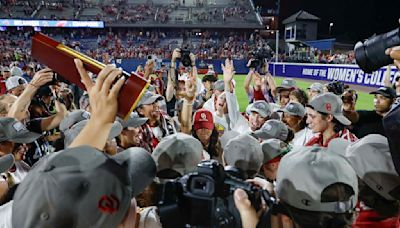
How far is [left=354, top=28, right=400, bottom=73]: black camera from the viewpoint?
219 centimetres

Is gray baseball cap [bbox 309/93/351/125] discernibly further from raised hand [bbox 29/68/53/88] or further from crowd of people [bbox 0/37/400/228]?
raised hand [bbox 29/68/53/88]

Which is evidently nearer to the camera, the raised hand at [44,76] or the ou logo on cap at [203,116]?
the raised hand at [44,76]

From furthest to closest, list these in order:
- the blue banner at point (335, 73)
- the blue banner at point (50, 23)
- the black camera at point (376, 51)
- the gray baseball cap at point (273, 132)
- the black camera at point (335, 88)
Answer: the blue banner at point (50, 23)
the blue banner at point (335, 73)
the black camera at point (335, 88)
the gray baseball cap at point (273, 132)
the black camera at point (376, 51)

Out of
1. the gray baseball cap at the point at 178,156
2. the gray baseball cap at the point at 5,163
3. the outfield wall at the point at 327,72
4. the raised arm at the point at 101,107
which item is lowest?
the outfield wall at the point at 327,72

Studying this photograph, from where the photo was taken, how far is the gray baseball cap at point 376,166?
1932 mm

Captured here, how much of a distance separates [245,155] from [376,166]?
860mm

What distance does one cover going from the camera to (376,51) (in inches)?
91.0

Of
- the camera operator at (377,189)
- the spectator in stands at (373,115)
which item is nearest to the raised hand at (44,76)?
the camera operator at (377,189)

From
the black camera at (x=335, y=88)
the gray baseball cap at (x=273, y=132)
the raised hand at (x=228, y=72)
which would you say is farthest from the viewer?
the black camera at (x=335, y=88)

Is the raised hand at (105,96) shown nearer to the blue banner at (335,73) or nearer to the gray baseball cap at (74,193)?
the gray baseball cap at (74,193)

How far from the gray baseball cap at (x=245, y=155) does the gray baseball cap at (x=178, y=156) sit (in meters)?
0.31

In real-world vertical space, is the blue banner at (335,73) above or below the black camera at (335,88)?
below

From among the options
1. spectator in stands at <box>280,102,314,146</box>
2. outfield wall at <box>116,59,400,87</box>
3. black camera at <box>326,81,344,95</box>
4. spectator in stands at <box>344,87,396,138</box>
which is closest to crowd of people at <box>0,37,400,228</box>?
spectator in stands at <box>280,102,314,146</box>

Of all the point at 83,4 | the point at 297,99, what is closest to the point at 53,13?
the point at 83,4
